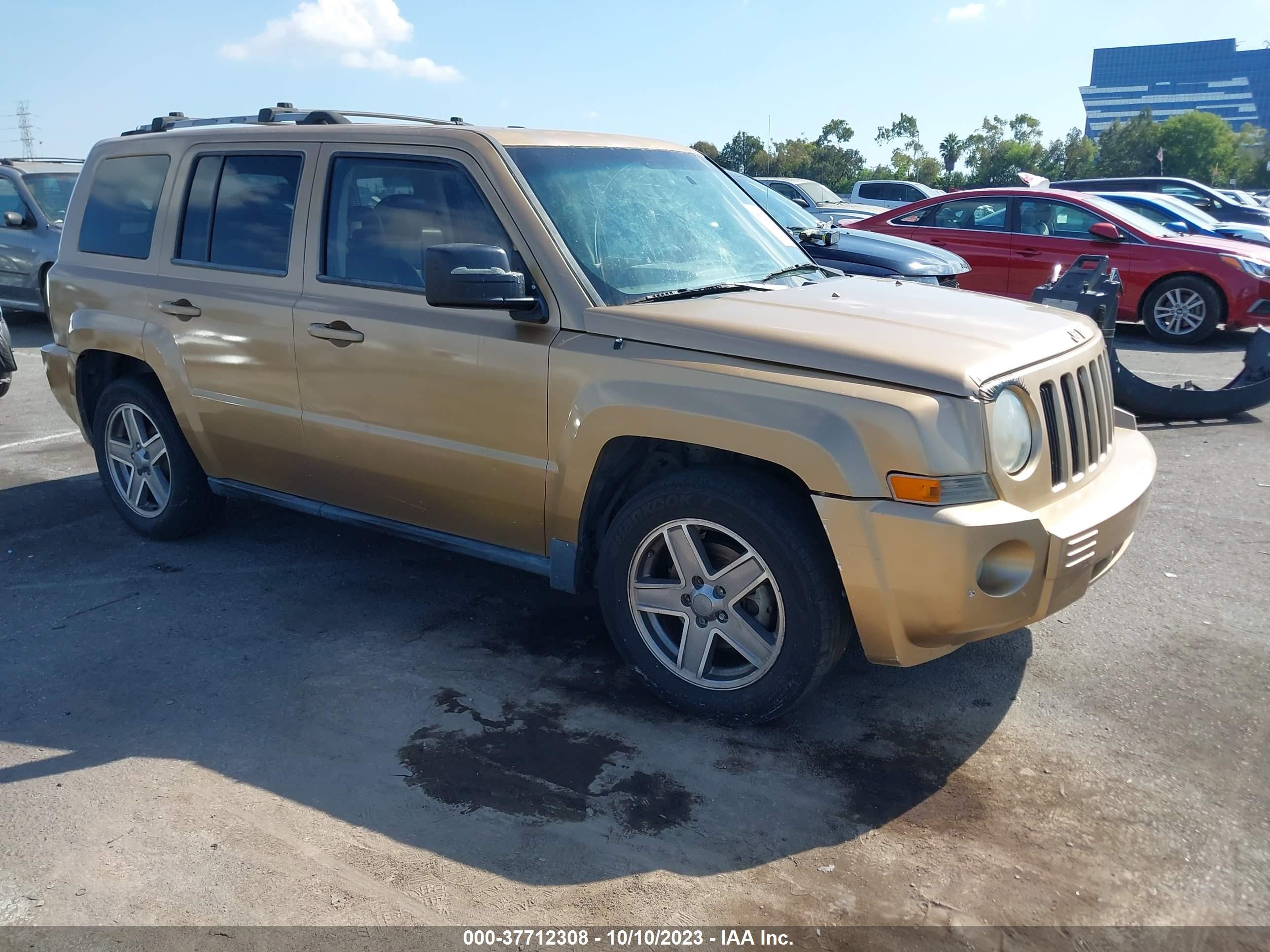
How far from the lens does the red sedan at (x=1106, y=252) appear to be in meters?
11.2

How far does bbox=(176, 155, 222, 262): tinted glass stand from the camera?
4.92m

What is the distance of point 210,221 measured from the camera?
4926mm

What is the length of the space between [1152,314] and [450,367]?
9.89 m

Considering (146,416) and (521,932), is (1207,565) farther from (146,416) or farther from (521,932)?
(146,416)

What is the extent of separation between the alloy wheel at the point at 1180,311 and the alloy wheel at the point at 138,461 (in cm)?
1018

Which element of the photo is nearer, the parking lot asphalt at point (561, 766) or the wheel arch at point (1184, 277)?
the parking lot asphalt at point (561, 766)

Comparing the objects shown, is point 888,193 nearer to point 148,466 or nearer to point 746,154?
point 148,466

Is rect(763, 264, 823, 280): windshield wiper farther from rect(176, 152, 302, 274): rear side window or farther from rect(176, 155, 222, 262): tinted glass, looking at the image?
rect(176, 155, 222, 262): tinted glass

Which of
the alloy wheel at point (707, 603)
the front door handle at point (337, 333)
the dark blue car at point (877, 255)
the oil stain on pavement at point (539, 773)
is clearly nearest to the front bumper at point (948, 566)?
the alloy wheel at point (707, 603)

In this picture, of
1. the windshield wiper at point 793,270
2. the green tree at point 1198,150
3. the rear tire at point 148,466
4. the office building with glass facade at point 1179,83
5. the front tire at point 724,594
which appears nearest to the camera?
the front tire at point 724,594

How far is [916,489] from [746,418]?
566 mm

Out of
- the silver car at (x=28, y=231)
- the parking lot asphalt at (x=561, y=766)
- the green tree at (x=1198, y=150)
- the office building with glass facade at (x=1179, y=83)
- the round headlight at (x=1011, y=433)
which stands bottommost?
the parking lot asphalt at (x=561, y=766)

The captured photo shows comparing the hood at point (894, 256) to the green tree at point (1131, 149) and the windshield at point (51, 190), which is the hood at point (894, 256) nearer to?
the windshield at point (51, 190)

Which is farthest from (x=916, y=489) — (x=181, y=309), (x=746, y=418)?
(x=181, y=309)
